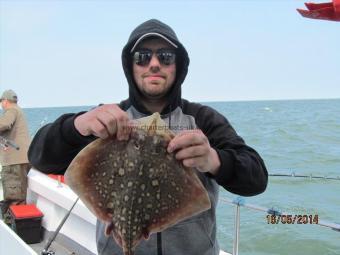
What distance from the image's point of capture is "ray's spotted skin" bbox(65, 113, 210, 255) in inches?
64.0

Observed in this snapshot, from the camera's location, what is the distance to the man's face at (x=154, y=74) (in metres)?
2.08

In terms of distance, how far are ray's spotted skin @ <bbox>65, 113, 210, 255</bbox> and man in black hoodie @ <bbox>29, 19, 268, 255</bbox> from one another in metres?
0.07

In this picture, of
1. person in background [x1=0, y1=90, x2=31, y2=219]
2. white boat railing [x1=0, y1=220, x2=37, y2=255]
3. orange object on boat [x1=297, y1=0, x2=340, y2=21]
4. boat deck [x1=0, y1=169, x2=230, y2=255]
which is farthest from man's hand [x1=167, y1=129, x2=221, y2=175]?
person in background [x1=0, y1=90, x2=31, y2=219]

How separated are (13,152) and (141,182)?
576 centimetres

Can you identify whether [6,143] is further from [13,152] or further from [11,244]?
[11,244]

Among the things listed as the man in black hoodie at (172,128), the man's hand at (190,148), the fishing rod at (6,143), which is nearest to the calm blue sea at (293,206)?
the fishing rod at (6,143)

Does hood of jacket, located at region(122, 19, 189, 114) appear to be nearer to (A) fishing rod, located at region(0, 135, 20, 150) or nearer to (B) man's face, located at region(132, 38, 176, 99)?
(B) man's face, located at region(132, 38, 176, 99)

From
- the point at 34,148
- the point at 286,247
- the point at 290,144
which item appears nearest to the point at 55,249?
the point at 34,148

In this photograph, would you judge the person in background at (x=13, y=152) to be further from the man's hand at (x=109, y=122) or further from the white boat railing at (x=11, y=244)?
the man's hand at (x=109, y=122)

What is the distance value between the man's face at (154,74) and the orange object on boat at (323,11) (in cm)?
70

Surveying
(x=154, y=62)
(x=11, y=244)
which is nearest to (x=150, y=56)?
(x=154, y=62)

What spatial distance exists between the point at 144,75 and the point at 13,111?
207 inches

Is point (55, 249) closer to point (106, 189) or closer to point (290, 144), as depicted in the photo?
point (106, 189)

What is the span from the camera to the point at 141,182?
1.62 meters
